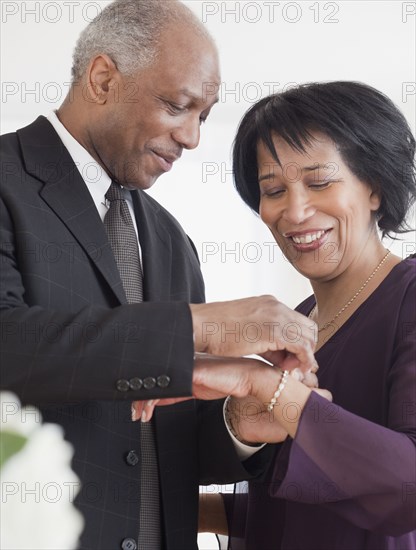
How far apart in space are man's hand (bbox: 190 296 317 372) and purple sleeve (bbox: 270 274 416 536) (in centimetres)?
11

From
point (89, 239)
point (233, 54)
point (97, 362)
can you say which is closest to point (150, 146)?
point (89, 239)

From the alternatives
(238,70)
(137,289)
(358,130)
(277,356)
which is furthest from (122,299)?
(238,70)

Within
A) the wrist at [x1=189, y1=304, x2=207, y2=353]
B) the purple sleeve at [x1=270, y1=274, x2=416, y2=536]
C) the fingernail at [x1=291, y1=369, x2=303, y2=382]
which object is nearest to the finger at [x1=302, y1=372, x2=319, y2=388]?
the fingernail at [x1=291, y1=369, x2=303, y2=382]

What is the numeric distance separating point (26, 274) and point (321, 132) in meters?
0.71

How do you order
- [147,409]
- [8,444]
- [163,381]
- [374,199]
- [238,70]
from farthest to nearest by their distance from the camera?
1. [238,70]
2. [374,199]
3. [147,409]
4. [163,381]
5. [8,444]

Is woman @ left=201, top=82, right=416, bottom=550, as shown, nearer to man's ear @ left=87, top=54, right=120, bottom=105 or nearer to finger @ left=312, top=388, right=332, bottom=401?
finger @ left=312, top=388, right=332, bottom=401

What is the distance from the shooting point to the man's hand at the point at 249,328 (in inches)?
56.7

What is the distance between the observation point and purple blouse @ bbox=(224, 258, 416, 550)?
146 cm

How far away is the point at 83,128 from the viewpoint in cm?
181

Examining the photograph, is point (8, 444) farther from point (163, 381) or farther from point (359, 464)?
point (359, 464)

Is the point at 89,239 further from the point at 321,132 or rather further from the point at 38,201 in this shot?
the point at 321,132

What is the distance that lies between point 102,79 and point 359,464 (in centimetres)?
95

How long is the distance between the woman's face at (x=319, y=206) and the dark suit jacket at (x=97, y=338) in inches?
9.3

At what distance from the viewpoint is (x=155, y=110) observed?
1.81 m
